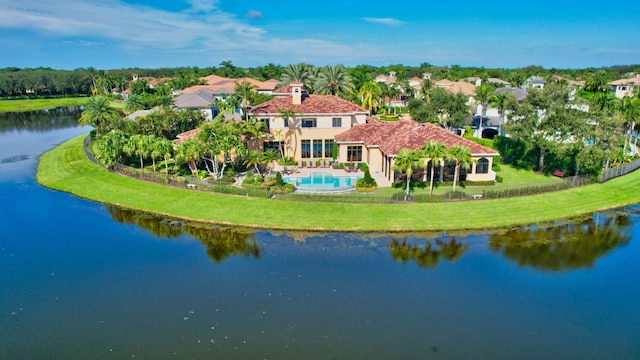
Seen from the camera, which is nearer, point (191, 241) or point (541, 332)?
point (541, 332)

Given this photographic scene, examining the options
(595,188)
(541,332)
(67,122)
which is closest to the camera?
(541,332)

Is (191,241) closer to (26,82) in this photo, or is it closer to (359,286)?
(359,286)

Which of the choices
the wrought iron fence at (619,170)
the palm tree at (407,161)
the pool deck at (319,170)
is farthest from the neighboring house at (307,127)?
the wrought iron fence at (619,170)

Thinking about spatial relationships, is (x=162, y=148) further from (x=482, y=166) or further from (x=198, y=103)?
(x=198, y=103)

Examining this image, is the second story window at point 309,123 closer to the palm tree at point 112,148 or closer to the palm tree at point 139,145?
the palm tree at point 139,145

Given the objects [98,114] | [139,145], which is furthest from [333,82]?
[98,114]

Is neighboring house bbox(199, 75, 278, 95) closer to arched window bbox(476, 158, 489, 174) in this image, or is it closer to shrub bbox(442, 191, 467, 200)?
arched window bbox(476, 158, 489, 174)

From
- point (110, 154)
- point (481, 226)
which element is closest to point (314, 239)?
point (481, 226)
